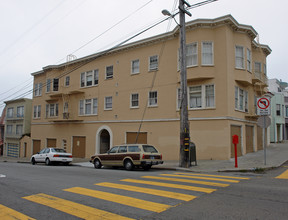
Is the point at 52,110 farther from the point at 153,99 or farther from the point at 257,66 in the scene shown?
the point at 257,66

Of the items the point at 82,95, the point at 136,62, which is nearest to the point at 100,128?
the point at 82,95

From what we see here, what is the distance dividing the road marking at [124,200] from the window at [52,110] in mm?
23673

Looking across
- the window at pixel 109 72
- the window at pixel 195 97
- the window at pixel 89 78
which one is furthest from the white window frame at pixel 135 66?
the window at pixel 195 97

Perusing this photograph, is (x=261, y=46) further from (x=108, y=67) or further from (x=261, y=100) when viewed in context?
(x=108, y=67)

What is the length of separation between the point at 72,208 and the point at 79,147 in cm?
2140

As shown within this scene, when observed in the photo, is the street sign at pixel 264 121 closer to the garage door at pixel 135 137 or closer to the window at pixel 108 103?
the garage door at pixel 135 137

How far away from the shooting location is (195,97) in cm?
1847

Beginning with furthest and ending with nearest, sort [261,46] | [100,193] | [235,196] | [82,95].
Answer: [82,95] < [261,46] < [100,193] < [235,196]

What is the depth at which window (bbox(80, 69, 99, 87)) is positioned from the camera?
25.9 meters

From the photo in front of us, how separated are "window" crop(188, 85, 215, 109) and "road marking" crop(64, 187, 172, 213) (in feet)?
40.1

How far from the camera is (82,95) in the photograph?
88.3ft

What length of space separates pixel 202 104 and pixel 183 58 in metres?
4.97

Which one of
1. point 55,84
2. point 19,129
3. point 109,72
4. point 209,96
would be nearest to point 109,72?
point 109,72

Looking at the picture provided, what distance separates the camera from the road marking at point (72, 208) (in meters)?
5.22
